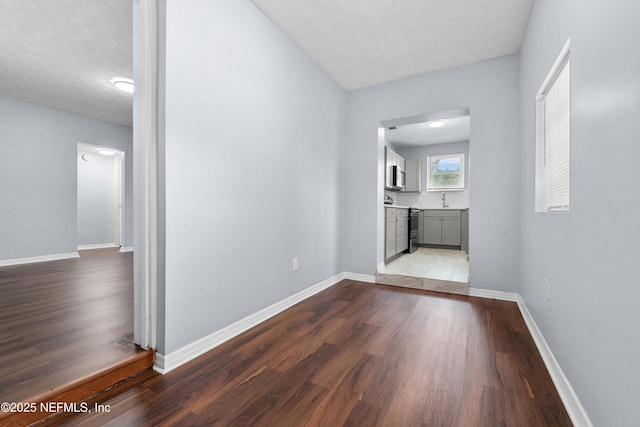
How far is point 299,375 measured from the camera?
1.58 metres

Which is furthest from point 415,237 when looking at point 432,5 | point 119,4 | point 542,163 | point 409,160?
point 119,4

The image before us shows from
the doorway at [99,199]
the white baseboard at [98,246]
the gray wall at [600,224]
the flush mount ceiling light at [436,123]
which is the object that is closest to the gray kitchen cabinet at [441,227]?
the flush mount ceiling light at [436,123]

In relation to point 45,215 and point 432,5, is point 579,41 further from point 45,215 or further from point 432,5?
point 45,215

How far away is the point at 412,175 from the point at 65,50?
631cm

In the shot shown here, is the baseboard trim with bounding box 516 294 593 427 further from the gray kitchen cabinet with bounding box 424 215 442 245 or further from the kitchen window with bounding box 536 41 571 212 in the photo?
the gray kitchen cabinet with bounding box 424 215 442 245

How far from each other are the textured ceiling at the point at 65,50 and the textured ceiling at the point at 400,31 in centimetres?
158

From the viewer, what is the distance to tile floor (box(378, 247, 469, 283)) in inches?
141

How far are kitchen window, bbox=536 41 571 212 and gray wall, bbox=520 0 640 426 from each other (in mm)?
135

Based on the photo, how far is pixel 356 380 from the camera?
5.04ft

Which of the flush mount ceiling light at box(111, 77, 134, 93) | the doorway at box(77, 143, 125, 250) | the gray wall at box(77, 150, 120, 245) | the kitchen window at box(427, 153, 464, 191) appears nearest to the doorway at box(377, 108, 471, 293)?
the kitchen window at box(427, 153, 464, 191)

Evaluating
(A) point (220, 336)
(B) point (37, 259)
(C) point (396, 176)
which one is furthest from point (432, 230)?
(B) point (37, 259)

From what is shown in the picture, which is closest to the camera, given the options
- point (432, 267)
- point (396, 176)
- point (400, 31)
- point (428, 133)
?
point (400, 31)

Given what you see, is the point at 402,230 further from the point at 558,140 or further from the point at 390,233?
the point at 558,140

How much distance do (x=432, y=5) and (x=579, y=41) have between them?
1347 millimetres
